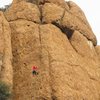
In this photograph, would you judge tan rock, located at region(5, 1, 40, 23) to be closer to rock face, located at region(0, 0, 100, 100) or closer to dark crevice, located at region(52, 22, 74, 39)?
rock face, located at region(0, 0, 100, 100)

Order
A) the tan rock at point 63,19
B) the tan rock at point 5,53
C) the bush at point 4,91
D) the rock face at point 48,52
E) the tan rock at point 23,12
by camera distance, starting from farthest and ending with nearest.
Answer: the tan rock at point 23,12 < the tan rock at point 63,19 < the rock face at point 48,52 < the tan rock at point 5,53 < the bush at point 4,91

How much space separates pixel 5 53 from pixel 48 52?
4.26 meters

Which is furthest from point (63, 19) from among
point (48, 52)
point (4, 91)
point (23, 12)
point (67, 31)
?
point (4, 91)

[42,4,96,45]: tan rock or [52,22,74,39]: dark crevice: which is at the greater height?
[42,4,96,45]: tan rock

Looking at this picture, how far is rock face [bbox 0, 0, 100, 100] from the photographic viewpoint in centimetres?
4372

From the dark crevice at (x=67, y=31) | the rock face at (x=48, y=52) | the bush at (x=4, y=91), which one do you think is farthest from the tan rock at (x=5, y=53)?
the dark crevice at (x=67, y=31)

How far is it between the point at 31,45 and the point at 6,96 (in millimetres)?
7134

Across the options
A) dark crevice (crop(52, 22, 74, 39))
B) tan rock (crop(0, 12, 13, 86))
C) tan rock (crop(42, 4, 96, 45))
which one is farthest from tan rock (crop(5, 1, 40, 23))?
dark crevice (crop(52, 22, 74, 39))

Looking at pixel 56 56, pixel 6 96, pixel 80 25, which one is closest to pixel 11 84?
pixel 6 96

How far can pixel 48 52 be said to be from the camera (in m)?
45.3

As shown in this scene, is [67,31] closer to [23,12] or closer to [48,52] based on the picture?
[23,12]

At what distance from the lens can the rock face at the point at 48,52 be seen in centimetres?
4372

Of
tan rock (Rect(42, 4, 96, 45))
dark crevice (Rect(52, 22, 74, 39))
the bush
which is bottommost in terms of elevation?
the bush

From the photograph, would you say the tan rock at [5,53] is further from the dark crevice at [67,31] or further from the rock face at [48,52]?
the dark crevice at [67,31]
